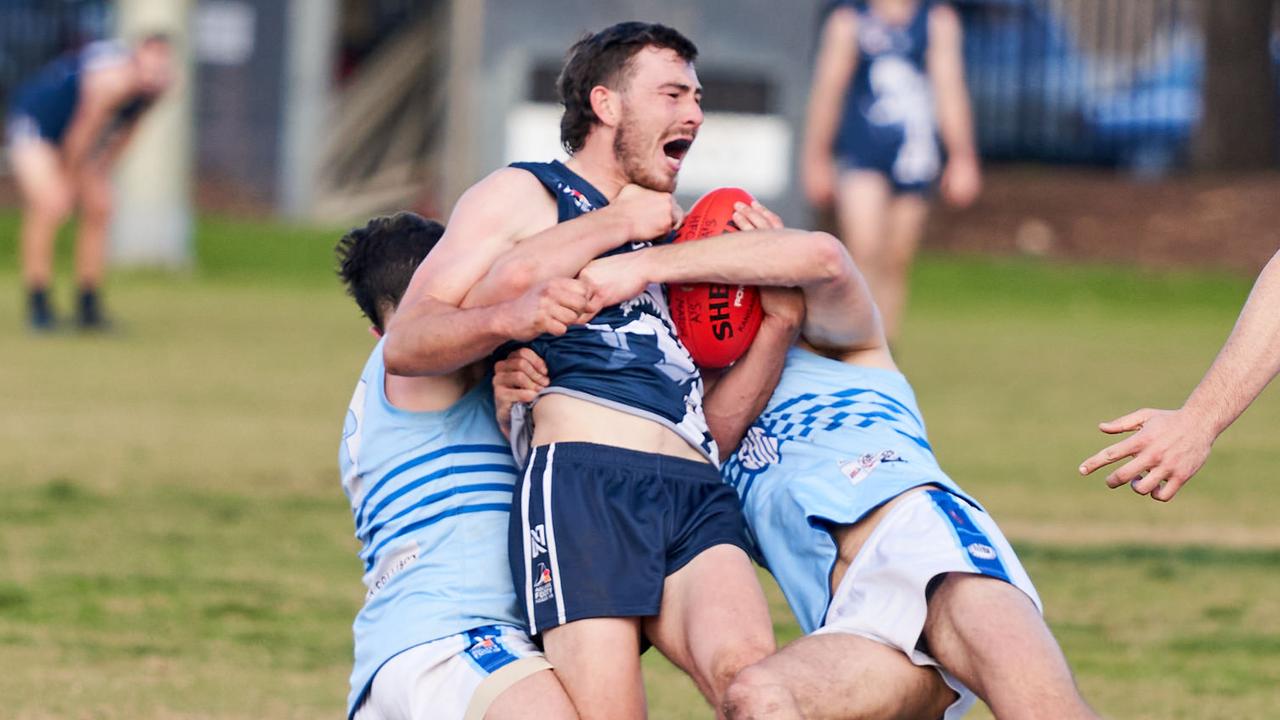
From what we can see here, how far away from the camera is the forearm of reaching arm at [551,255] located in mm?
3949

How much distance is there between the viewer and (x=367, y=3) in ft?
89.1

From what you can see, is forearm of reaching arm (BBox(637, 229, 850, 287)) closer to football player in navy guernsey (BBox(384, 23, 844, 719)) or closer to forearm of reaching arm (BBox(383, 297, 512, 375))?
football player in navy guernsey (BBox(384, 23, 844, 719))

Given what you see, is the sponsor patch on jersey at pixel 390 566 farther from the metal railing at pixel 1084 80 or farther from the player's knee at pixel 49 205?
the metal railing at pixel 1084 80

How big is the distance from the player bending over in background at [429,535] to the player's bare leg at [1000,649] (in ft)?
2.37

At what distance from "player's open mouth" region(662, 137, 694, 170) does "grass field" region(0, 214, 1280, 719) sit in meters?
1.37

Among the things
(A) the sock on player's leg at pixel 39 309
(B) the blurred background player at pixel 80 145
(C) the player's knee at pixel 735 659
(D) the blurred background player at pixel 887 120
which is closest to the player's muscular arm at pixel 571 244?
(C) the player's knee at pixel 735 659

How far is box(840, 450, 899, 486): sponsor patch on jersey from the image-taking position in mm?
3986

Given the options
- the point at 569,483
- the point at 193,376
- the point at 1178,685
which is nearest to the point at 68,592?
the point at 569,483

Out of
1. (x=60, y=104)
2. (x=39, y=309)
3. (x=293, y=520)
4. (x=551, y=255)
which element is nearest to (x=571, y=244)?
(x=551, y=255)

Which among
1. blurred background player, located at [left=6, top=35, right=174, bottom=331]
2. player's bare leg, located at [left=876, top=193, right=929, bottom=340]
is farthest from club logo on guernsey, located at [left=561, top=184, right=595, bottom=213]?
blurred background player, located at [left=6, top=35, right=174, bottom=331]

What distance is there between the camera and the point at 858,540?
3947mm

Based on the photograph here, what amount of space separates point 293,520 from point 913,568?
398 centimetres

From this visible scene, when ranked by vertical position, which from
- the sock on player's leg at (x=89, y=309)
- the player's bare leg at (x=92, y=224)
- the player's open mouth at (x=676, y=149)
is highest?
the player's open mouth at (x=676, y=149)

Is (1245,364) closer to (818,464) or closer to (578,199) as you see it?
(818,464)
